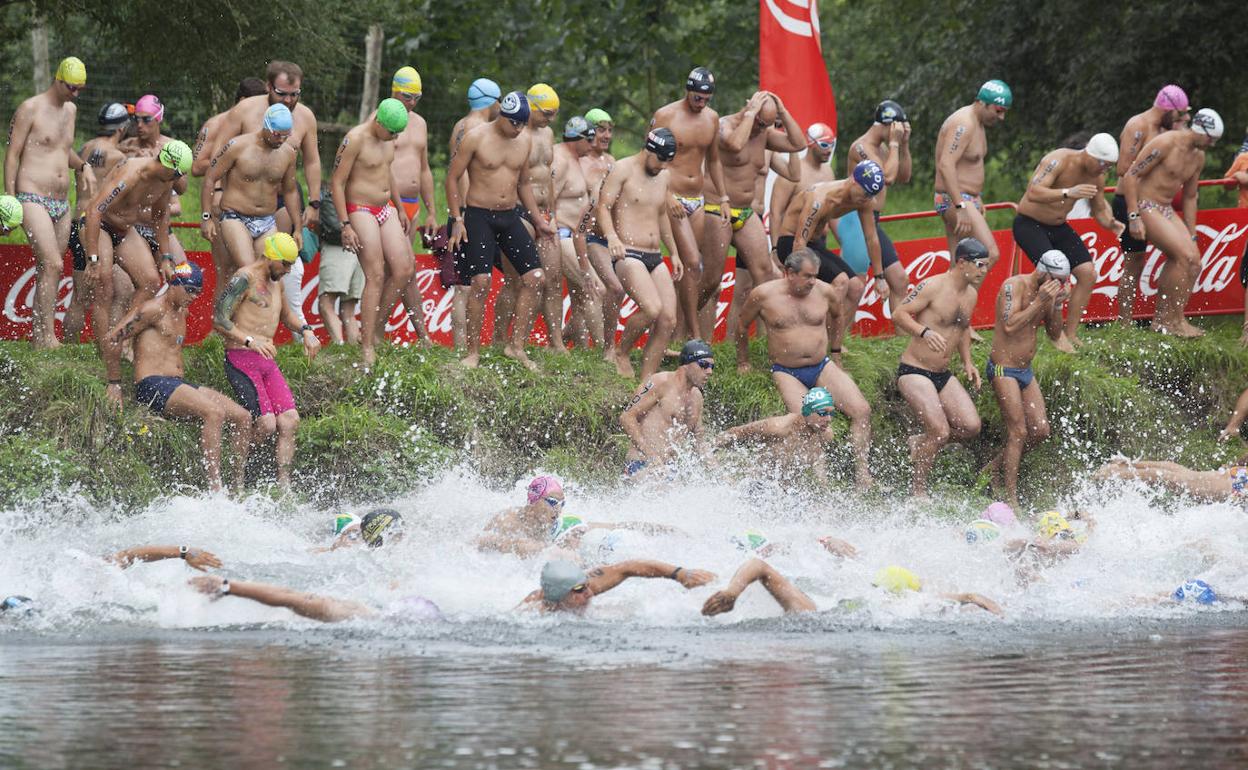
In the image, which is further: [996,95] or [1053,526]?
[996,95]

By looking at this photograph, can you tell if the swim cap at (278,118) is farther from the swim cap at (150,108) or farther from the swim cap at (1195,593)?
the swim cap at (1195,593)

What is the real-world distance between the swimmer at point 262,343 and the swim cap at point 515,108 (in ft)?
6.20

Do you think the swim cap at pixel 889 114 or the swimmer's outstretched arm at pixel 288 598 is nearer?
the swimmer's outstretched arm at pixel 288 598

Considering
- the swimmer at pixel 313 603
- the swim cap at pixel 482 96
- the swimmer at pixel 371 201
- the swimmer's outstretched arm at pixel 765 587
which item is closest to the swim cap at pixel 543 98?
the swim cap at pixel 482 96

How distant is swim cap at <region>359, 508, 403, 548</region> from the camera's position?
1241 cm

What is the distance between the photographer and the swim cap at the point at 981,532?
12719 mm

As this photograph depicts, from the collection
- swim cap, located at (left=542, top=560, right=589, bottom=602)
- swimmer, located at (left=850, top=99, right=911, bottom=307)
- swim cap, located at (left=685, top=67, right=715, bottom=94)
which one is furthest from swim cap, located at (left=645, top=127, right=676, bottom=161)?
swim cap, located at (left=542, top=560, right=589, bottom=602)

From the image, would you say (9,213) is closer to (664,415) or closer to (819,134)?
(664,415)

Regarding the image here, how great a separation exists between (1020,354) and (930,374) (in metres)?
0.69

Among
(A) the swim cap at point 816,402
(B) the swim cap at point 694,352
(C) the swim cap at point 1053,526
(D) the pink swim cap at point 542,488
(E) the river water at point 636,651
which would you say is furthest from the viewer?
(B) the swim cap at point 694,352

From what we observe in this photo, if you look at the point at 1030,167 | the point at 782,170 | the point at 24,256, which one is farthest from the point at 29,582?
the point at 1030,167

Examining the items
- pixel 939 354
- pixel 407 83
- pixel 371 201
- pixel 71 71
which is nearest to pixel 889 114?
pixel 939 354

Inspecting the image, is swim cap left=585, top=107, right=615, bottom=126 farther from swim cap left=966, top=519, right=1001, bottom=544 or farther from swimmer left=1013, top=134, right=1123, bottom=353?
swim cap left=966, top=519, right=1001, bottom=544

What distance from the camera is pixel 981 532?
1276cm
